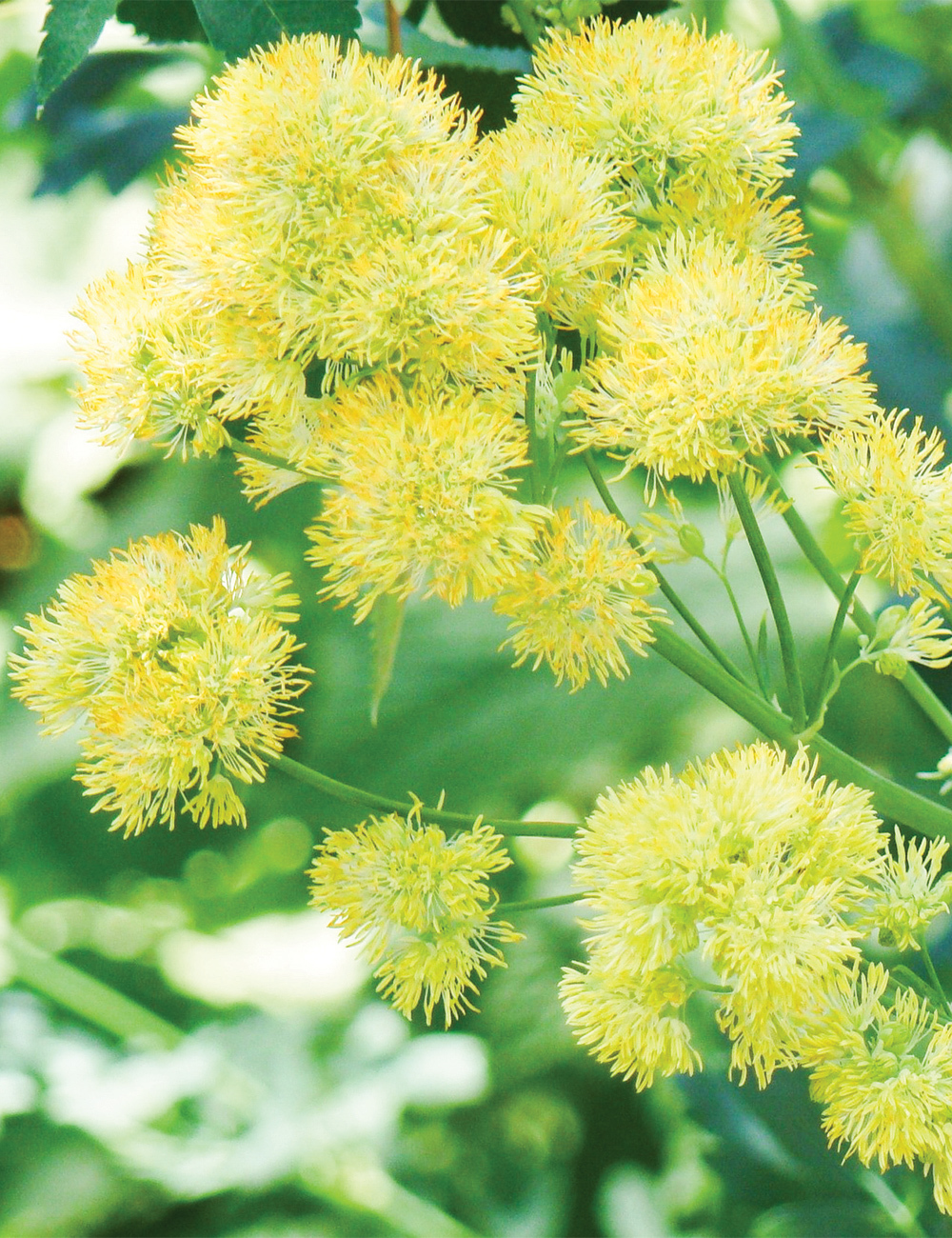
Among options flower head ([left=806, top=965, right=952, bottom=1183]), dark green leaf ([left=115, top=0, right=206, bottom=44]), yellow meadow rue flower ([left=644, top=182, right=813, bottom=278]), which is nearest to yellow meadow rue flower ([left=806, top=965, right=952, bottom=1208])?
flower head ([left=806, top=965, right=952, bottom=1183])

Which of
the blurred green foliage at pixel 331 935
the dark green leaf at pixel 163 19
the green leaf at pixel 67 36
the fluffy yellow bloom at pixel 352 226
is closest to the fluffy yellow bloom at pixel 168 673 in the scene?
the fluffy yellow bloom at pixel 352 226

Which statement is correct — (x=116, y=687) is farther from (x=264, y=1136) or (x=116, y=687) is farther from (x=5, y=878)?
(x=5, y=878)

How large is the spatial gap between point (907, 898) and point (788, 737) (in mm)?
88

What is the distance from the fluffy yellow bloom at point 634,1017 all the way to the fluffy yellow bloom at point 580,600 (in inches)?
5.2

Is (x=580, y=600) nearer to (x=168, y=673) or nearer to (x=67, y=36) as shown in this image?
(x=168, y=673)

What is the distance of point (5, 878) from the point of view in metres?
1.86

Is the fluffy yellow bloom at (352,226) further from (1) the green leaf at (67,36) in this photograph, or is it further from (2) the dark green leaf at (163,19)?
(2) the dark green leaf at (163,19)

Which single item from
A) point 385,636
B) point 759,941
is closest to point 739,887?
point 759,941

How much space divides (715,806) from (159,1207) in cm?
137

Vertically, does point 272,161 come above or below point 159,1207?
above

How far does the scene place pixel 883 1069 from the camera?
56 centimetres

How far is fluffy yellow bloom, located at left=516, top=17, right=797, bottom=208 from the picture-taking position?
25.6 inches

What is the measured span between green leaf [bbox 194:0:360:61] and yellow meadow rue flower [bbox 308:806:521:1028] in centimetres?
39

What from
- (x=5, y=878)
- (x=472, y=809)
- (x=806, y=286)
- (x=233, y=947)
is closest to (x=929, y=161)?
(x=472, y=809)
